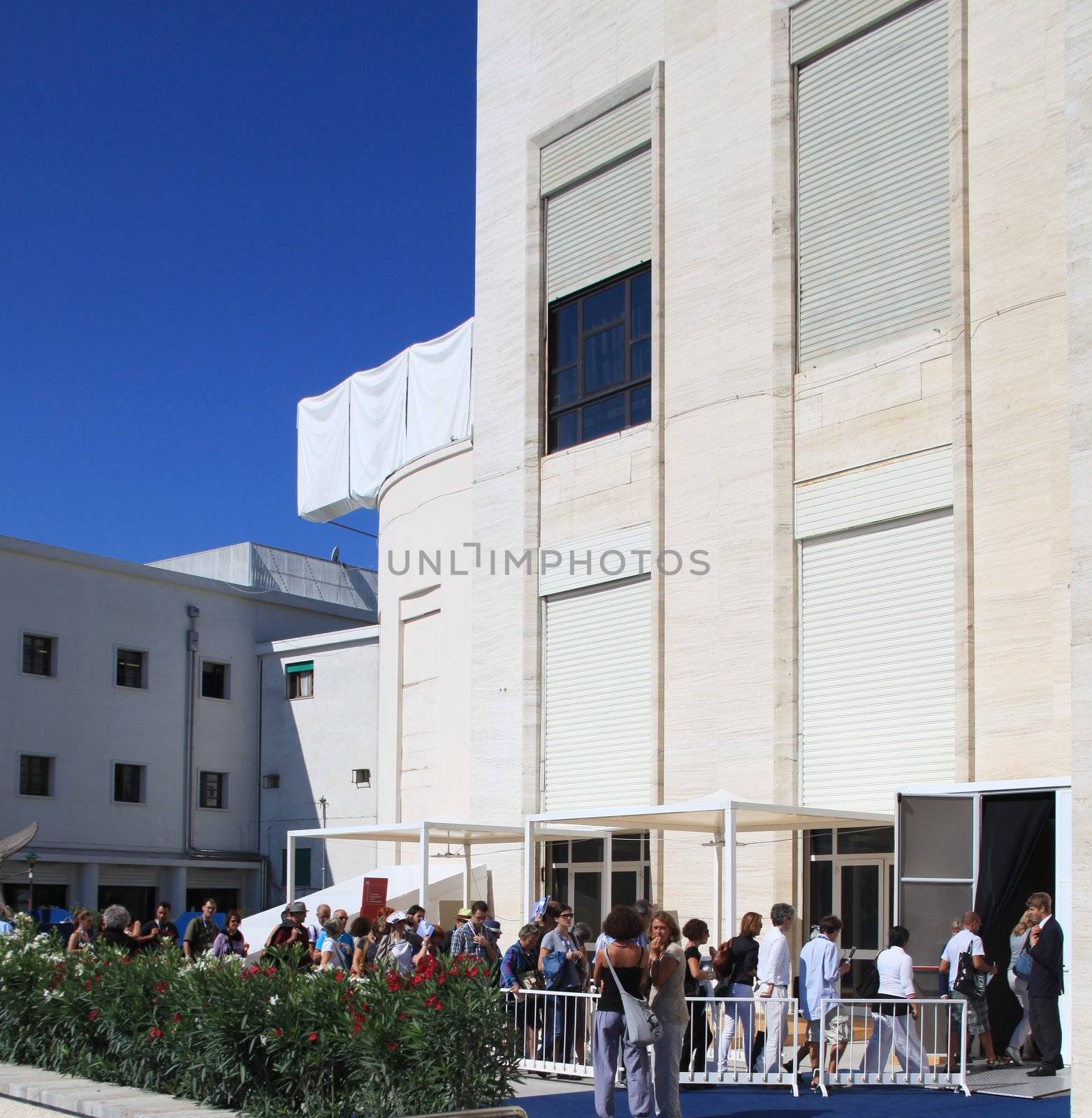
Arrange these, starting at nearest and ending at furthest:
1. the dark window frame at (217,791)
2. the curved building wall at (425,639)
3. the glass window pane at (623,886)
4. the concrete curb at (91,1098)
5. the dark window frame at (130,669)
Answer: the concrete curb at (91,1098), the glass window pane at (623,886), the curved building wall at (425,639), the dark window frame at (130,669), the dark window frame at (217,791)

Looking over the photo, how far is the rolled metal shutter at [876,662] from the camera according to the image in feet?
62.1

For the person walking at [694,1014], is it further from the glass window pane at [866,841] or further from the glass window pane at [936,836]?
the glass window pane at [866,841]

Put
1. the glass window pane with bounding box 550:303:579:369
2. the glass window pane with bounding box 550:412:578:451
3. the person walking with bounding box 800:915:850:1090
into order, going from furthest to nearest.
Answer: the glass window pane with bounding box 550:303:579:369, the glass window pane with bounding box 550:412:578:451, the person walking with bounding box 800:915:850:1090

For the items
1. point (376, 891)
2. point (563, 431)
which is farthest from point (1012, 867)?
point (376, 891)

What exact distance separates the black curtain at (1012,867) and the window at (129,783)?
27414 mm

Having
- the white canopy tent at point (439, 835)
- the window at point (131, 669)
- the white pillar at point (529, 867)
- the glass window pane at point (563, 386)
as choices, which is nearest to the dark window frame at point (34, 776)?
the window at point (131, 669)

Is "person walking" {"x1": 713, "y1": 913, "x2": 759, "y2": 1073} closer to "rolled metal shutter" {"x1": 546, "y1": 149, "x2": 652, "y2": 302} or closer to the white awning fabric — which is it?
"rolled metal shutter" {"x1": 546, "y1": 149, "x2": 652, "y2": 302}

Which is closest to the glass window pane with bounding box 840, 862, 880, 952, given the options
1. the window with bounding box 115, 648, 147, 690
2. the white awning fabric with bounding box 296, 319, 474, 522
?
the white awning fabric with bounding box 296, 319, 474, 522

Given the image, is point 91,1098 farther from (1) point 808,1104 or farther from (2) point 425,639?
(2) point 425,639

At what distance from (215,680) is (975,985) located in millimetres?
29406

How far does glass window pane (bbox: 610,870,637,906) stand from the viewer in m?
23.5

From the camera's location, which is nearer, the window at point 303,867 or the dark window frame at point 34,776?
the dark window frame at point 34,776

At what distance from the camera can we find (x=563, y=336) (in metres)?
25.8

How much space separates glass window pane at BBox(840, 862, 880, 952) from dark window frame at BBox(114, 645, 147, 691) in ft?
77.8
